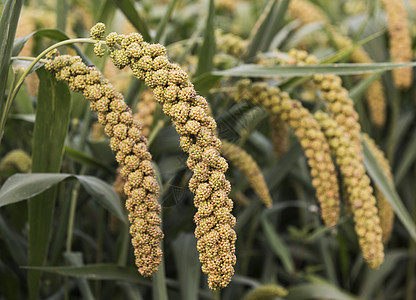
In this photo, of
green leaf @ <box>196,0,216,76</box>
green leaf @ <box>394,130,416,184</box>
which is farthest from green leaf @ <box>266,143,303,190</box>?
green leaf @ <box>394,130,416,184</box>

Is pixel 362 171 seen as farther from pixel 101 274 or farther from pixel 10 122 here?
pixel 10 122

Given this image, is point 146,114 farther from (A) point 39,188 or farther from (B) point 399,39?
(B) point 399,39

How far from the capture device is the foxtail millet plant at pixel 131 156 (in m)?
0.73

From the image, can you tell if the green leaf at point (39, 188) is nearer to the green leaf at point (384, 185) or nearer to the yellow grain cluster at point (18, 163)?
the yellow grain cluster at point (18, 163)

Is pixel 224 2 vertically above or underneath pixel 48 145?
above

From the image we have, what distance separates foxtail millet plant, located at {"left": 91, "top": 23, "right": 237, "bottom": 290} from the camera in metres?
0.66

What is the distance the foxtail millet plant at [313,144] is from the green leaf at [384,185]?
0.53 ft

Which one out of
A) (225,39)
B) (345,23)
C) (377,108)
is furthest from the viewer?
(345,23)

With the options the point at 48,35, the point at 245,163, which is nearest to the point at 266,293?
the point at 245,163

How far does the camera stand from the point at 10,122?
4.25ft

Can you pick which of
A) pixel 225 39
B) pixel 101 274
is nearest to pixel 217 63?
pixel 225 39

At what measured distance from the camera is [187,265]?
4.40ft

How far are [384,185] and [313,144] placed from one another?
253 millimetres

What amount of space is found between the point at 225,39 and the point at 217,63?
85 millimetres
